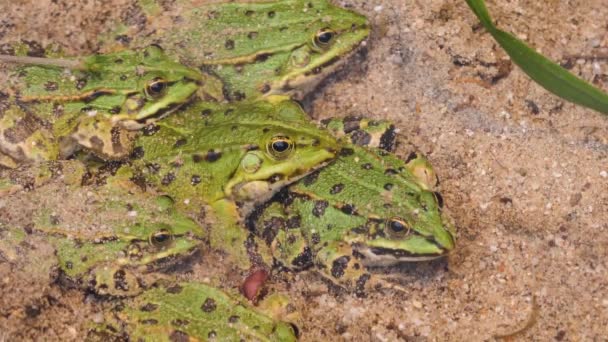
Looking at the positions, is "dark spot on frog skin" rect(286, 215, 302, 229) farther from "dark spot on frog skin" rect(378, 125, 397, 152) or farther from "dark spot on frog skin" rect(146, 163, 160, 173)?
"dark spot on frog skin" rect(146, 163, 160, 173)

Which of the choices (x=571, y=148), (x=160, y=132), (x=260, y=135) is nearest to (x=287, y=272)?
(x=260, y=135)

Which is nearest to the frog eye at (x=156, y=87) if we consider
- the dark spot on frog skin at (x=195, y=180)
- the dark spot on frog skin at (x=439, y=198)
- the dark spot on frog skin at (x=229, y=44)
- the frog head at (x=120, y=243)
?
the dark spot on frog skin at (x=229, y=44)

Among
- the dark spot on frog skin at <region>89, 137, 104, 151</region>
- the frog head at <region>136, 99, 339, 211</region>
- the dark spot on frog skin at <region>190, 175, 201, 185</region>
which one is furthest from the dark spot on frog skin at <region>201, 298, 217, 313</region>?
the dark spot on frog skin at <region>89, 137, 104, 151</region>

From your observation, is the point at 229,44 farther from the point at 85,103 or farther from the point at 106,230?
the point at 106,230

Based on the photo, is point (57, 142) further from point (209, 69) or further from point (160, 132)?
point (209, 69)

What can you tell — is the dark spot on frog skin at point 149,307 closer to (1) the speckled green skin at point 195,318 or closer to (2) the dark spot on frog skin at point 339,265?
(1) the speckled green skin at point 195,318

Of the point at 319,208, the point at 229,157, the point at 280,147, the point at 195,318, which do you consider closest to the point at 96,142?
the point at 229,157
